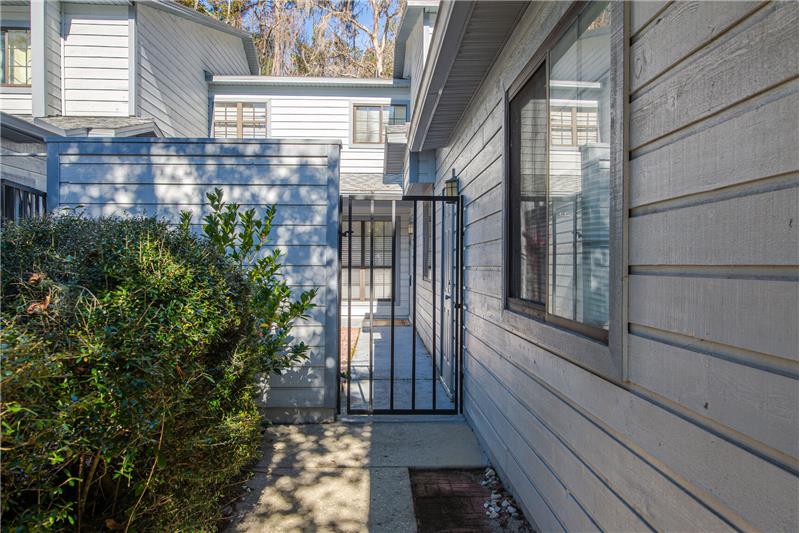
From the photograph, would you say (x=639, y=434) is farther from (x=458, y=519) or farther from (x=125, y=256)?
(x=125, y=256)

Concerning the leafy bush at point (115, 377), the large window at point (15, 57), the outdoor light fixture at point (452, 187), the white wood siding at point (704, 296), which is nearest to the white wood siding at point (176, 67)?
the large window at point (15, 57)

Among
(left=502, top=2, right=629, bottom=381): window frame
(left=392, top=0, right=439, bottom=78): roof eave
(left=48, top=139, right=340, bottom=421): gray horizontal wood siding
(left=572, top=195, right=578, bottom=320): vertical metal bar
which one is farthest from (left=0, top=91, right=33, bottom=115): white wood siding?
(left=572, top=195, right=578, bottom=320): vertical metal bar

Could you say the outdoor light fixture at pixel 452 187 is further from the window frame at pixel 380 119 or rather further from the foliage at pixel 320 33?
the foliage at pixel 320 33

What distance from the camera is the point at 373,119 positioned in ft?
38.7

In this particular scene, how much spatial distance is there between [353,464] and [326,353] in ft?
3.57

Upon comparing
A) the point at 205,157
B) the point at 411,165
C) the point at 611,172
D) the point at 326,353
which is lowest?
the point at 326,353

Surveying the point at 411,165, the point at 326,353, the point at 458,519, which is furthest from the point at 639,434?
the point at 411,165

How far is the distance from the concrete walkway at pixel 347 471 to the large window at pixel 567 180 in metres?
1.37

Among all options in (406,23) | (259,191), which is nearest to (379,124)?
(406,23)

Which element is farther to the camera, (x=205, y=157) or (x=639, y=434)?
(x=205, y=157)

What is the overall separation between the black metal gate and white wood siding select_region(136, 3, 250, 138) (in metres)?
3.87

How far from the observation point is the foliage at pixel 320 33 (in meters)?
18.3

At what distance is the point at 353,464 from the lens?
11.8ft

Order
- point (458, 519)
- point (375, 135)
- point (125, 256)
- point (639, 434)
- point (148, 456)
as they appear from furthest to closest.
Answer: point (375, 135)
point (458, 519)
point (125, 256)
point (148, 456)
point (639, 434)
